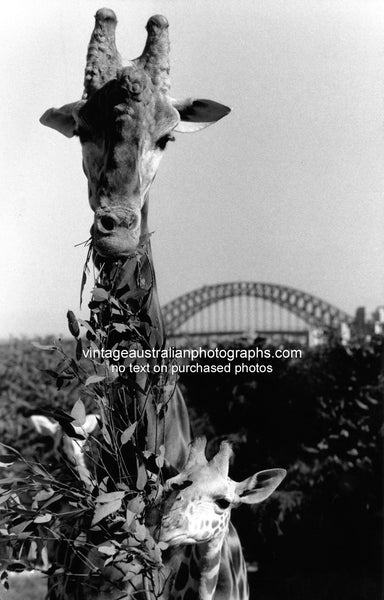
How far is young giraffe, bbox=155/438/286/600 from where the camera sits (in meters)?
3.64

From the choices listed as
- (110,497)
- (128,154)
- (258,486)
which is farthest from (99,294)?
(258,486)

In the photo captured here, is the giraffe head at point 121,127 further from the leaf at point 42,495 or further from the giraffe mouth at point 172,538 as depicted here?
the giraffe mouth at point 172,538

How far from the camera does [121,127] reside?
3852 mm

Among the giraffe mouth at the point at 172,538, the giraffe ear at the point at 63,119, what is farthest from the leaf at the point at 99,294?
the giraffe ear at the point at 63,119

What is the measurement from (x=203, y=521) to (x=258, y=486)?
1.36ft

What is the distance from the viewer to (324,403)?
35.8 feet

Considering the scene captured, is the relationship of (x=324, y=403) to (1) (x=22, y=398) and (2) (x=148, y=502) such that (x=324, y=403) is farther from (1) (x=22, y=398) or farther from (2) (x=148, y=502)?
(2) (x=148, y=502)

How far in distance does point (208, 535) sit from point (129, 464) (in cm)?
47

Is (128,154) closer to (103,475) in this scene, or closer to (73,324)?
(73,324)

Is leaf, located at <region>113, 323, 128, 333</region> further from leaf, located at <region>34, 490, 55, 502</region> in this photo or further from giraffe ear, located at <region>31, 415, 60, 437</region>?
giraffe ear, located at <region>31, 415, 60, 437</region>

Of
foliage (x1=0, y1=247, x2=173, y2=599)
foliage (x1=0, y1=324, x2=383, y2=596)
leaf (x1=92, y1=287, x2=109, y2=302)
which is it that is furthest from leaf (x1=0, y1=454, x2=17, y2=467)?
foliage (x1=0, y1=324, x2=383, y2=596)

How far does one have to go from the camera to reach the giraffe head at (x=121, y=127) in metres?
3.78

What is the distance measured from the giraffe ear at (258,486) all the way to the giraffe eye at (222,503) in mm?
113

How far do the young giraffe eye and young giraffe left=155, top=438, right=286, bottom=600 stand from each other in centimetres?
137
